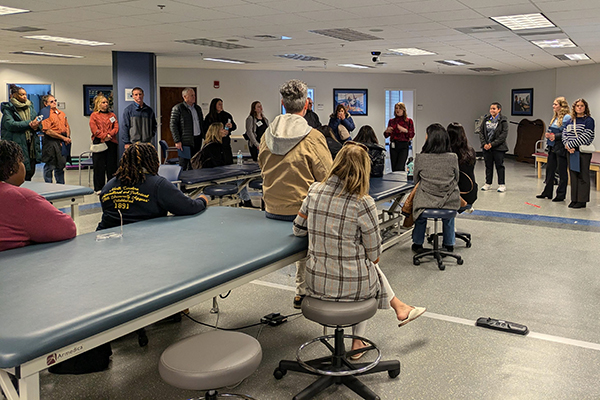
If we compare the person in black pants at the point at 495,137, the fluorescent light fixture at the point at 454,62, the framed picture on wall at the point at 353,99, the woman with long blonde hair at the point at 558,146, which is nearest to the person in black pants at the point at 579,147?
the woman with long blonde hair at the point at 558,146

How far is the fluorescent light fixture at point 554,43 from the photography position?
920 centimetres

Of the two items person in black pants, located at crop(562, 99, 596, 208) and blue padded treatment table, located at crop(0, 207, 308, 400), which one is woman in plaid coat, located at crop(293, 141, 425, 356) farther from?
person in black pants, located at crop(562, 99, 596, 208)

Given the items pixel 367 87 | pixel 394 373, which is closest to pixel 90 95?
pixel 367 87

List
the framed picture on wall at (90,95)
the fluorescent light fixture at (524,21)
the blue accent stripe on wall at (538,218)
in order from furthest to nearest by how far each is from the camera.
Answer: the framed picture on wall at (90,95), the fluorescent light fixture at (524,21), the blue accent stripe on wall at (538,218)

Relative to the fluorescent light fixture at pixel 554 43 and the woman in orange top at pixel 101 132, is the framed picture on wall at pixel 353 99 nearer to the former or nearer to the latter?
the fluorescent light fixture at pixel 554 43

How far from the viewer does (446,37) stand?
8570 mm

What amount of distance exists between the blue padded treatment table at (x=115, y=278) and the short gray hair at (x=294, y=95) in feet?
2.23

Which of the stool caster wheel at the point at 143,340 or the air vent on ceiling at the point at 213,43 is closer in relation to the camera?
the stool caster wheel at the point at 143,340

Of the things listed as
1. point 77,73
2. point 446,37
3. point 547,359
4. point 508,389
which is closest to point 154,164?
point 508,389

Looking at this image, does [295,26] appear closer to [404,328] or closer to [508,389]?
[404,328]

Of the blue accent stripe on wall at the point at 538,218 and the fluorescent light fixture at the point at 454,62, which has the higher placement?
the fluorescent light fixture at the point at 454,62

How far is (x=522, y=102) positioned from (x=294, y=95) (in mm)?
15095

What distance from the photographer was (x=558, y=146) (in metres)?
8.09

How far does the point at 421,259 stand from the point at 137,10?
162 inches
